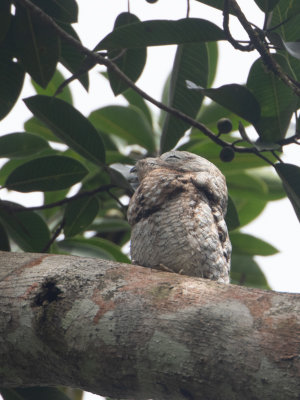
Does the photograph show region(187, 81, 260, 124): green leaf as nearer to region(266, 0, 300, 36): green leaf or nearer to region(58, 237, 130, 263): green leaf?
region(266, 0, 300, 36): green leaf

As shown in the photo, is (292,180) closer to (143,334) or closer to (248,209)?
(143,334)

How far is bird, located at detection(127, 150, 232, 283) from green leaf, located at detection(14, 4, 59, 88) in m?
0.73

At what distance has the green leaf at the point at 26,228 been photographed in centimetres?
266

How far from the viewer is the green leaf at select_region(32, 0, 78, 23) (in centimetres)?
253

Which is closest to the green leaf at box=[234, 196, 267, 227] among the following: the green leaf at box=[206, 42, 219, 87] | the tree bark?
A: the green leaf at box=[206, 42, 219, 87]

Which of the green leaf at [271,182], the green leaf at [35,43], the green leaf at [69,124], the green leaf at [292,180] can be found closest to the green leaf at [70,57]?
the green leaf at [35,43]

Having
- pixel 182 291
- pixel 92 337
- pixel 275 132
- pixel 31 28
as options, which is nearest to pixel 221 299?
pixel 182 291

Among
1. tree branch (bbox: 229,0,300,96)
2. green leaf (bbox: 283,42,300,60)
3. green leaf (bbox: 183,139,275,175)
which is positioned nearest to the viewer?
green leaf (bbox: 283,42,300,60)

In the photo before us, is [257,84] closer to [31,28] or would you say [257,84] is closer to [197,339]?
[31,28]

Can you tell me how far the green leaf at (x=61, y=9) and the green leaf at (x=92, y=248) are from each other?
3.51ft

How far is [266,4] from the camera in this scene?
83.7 inches

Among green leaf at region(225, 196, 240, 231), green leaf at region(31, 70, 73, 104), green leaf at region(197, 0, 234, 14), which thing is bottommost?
green leaf at region(225, 196, 240, 231)

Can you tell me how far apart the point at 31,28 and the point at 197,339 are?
66.2 inches

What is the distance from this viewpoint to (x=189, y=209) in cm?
205
